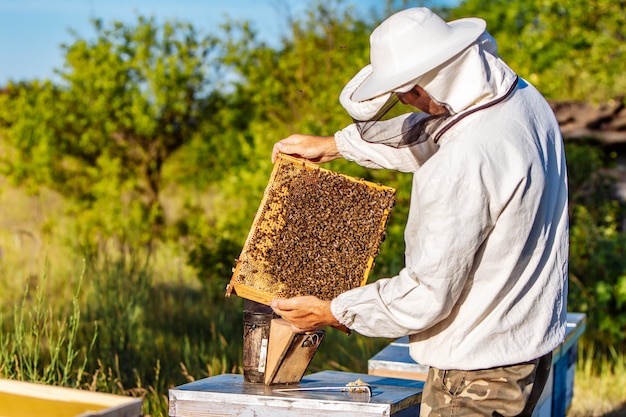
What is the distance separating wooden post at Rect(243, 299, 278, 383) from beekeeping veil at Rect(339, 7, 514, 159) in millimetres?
892

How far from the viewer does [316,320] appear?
2902 millimetres

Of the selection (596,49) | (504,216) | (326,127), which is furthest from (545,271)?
(596,49)

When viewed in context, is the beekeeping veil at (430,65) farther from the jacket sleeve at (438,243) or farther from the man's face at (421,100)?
the jacket sleeve at (438,243)

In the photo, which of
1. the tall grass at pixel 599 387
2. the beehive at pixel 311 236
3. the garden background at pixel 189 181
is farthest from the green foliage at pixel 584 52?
the beehive at pixel 311 236

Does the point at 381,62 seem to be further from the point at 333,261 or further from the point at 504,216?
the point at 333,261

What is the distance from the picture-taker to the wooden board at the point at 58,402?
2303 millimetres

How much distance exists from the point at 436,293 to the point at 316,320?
0.56 metres

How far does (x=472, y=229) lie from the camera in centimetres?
243

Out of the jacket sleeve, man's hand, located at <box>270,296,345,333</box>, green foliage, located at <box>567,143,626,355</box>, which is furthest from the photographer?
green foliage, located at <box>567,143,626,355</box>

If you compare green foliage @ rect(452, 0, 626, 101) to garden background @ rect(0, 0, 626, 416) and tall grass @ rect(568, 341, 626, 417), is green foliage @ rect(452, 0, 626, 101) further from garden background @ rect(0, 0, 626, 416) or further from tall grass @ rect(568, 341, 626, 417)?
tall grass @ rect(568, 341, 626, 417)

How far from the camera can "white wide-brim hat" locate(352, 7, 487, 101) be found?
250 centimetres

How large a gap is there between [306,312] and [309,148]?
776mm

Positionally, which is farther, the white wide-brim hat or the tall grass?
the tall grass

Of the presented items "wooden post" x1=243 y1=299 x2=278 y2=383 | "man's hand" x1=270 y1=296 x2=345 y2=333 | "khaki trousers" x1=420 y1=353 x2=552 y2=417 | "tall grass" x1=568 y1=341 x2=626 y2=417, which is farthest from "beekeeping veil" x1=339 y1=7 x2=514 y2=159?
"tall grass" x1=568 y1=341 x2=626 y2=417
